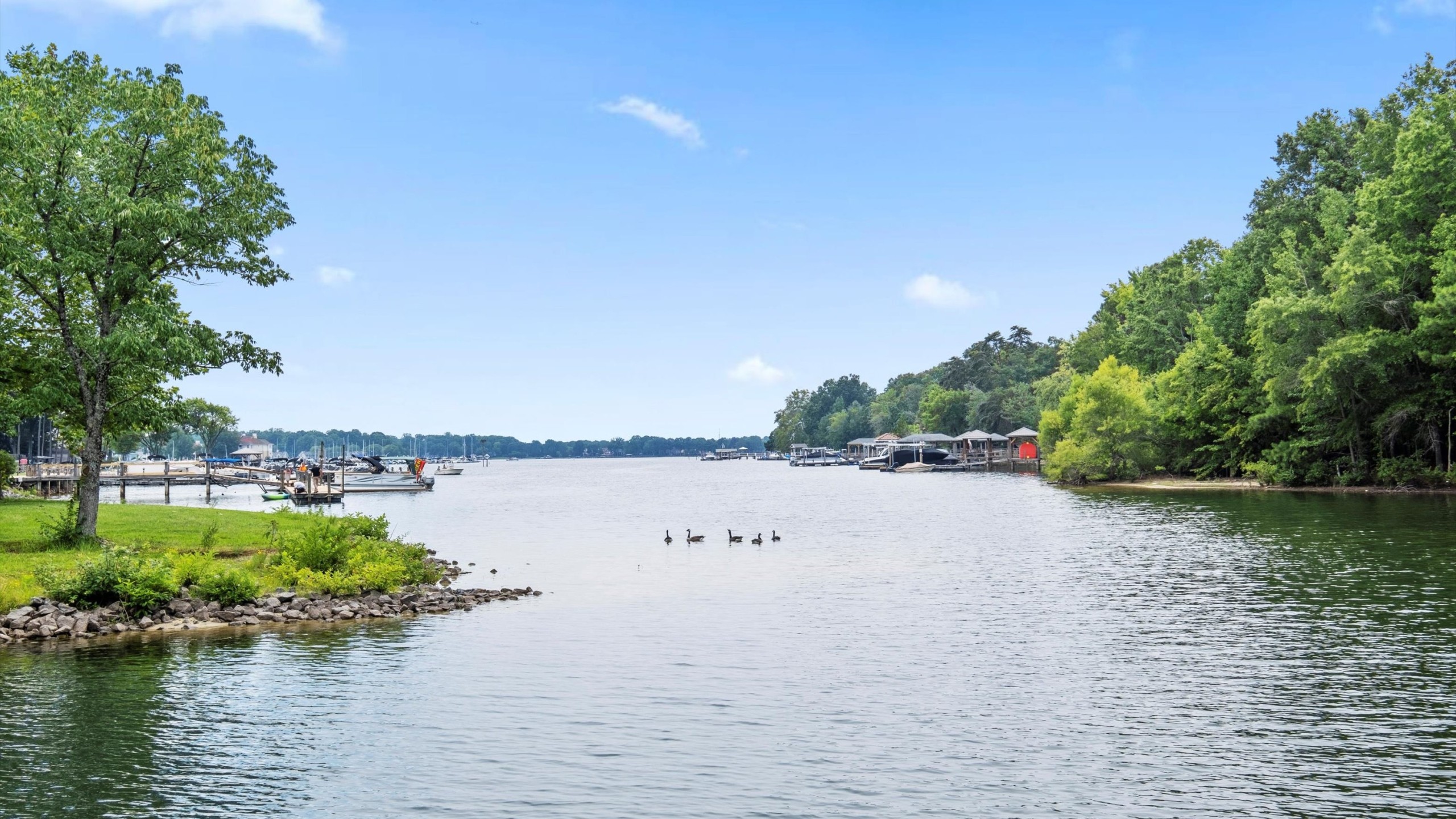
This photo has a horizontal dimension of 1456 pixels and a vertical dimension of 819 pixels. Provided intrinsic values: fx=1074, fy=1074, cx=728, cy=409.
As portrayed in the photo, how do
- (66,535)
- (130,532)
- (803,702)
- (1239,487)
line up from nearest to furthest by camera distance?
1. (803,702)
2. (66,535)
3. (130,532)
4. (1239,487)

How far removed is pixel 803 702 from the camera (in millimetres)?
22297

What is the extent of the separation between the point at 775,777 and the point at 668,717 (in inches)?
169

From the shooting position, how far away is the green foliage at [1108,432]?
118m

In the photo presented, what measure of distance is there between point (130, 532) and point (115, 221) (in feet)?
43.1

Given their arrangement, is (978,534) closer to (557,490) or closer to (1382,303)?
(1382,303)

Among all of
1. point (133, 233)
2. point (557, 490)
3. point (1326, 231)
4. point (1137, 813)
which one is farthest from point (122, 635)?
point (557, 490)

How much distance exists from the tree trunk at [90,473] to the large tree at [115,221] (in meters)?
0.05

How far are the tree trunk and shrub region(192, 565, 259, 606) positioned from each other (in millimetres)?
8130

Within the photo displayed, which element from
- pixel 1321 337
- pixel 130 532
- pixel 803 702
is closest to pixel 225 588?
pixel 130 532

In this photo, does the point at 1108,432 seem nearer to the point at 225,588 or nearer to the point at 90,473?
the point at 90,473

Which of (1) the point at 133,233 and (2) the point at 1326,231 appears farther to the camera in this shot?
(2) the point at 1326,231

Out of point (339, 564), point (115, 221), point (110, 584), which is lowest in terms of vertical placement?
point (339, 564)

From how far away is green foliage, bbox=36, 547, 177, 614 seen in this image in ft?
98.2

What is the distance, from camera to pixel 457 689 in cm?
2356
